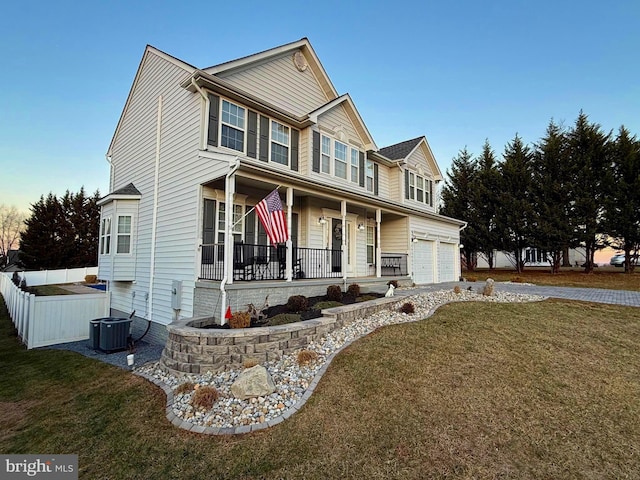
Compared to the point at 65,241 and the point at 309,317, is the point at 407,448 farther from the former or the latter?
the point at 65,241

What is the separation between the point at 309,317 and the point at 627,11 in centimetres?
1328

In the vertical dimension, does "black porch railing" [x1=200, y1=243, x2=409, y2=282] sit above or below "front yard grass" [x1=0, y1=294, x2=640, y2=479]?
above

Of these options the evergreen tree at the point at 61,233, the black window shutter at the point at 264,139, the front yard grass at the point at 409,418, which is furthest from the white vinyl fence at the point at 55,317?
the evergreen tree at the point at 61,233

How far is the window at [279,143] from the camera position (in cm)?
1040

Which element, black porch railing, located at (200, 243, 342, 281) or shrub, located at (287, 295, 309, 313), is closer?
shrub, located at (287, 295, 309, 313)

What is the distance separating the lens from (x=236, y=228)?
9.46 meters

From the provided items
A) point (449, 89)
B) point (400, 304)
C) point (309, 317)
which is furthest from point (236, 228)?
point (449, 89)

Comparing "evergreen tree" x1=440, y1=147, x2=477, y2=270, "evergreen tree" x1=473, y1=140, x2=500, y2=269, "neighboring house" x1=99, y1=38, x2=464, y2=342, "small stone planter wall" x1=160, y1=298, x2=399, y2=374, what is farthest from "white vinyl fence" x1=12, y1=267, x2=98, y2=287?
"evergreen tree" x1=473, y1=140, x2=500, y2=269

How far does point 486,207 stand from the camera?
24375mm

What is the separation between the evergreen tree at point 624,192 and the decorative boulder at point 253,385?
23.9m

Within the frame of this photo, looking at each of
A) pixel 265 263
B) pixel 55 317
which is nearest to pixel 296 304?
pixel 265 263

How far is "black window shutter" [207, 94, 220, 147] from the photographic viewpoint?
8.77 m

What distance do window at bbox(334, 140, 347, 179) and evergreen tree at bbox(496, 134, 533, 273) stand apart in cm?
1611

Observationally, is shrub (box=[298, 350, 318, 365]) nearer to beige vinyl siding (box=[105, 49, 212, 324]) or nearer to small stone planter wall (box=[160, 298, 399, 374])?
small stone planter wall (box=[160, 298, 399, 374])
